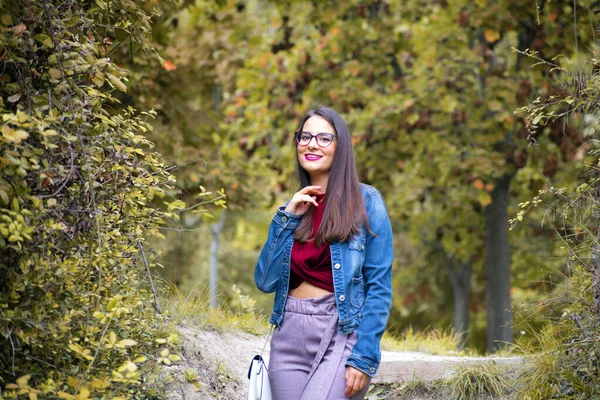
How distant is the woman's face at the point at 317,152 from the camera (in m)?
3.77

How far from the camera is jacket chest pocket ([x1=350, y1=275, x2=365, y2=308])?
3.54 meters

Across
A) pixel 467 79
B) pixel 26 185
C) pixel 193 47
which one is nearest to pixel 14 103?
pixel 26 185

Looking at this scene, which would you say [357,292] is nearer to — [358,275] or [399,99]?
[358,275]

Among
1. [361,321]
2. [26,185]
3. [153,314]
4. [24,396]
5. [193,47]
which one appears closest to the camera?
[26,185]

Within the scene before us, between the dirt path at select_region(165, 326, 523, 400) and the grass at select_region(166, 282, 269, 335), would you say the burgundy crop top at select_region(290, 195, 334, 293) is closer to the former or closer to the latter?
the dirt path at select_region(165, 326, 523, 400)

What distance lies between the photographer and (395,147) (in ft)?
37.0

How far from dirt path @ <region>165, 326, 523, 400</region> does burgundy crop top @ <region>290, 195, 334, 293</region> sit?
1.45 m

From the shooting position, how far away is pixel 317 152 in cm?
378

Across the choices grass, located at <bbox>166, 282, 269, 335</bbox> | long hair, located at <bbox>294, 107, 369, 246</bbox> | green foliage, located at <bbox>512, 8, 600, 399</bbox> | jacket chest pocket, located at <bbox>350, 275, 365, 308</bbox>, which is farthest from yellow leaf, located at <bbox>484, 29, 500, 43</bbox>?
jacket chest pocket, located at <bbox>350, 275, 365, 308</bbox>

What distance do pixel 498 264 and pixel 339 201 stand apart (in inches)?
303

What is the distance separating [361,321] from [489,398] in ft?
6.17

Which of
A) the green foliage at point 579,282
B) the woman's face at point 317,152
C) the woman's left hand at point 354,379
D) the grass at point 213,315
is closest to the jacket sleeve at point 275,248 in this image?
the woman's face at point 317,152

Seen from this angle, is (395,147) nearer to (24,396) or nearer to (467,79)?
(467,79)

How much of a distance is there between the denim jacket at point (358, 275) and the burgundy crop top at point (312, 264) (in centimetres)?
4
